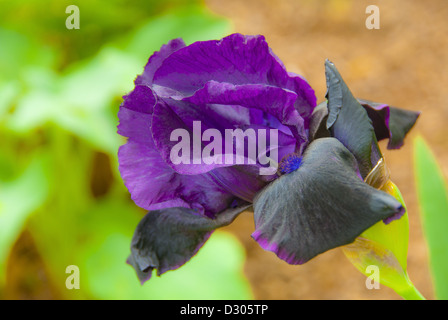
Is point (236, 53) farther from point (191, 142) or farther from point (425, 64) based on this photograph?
point (425, 64)

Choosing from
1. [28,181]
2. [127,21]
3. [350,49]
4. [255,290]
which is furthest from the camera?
[350,49]

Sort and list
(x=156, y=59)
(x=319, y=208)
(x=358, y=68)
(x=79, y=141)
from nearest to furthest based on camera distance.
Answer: (x=319, y=208) → (x=156, y=59) → (x=79, y=141) → (x=358, y=68)

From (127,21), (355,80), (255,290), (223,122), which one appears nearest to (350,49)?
(355,80)

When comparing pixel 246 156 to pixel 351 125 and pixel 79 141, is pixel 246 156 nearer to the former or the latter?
pixel 351 125

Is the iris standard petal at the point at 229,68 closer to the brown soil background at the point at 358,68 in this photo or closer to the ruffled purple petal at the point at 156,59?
the ruffled purple petal at the point at 156,59

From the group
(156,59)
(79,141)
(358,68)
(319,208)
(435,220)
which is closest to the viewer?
(319,208)

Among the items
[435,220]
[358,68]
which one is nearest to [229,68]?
[435,220]

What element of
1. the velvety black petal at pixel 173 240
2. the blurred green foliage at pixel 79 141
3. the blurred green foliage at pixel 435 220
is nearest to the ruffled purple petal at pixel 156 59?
the velvety black petal at pixel 173 240
